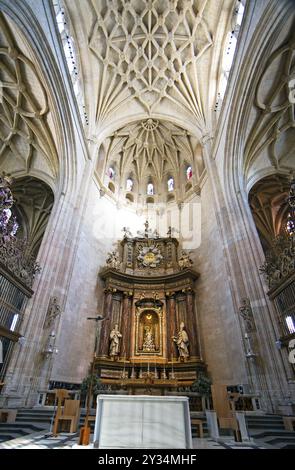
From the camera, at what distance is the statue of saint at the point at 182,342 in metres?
13.7

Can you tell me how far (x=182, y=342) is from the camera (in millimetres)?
13992

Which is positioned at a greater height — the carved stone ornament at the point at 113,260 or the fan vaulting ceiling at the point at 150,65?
the fan vaulting ceiling at the point at 150,65

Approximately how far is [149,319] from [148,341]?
1.58 metres

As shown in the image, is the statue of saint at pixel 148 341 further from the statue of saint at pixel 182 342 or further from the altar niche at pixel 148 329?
the statue of saint at pixel 182 342

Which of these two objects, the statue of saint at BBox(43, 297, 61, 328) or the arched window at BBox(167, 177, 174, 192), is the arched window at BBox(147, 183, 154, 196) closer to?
the arched window at BBox(167, 177, 174, 192)

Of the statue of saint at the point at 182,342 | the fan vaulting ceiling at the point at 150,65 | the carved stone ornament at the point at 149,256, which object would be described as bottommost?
the statue of saint at the point at 182,342

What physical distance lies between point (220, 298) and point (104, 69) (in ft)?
61.5

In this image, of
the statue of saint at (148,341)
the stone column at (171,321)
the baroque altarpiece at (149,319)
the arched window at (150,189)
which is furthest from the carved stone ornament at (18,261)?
the arched window at (150,189)

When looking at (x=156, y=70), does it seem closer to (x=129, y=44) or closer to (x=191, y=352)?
(x=129, y=44)

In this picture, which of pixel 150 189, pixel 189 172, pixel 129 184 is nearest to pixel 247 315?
pixel 189 172

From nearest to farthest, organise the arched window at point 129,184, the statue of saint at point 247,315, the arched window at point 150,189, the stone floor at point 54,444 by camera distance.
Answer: the stone floor at point 54,444 < the statue of saint at point 247,315 < the arched window at point 129,184 < the arched window at point 150,189

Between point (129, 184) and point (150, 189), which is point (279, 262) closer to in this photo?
point (150, 189)

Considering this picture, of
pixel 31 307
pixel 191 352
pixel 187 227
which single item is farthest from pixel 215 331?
pixel 31 307

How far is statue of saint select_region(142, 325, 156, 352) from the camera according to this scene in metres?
14.6
